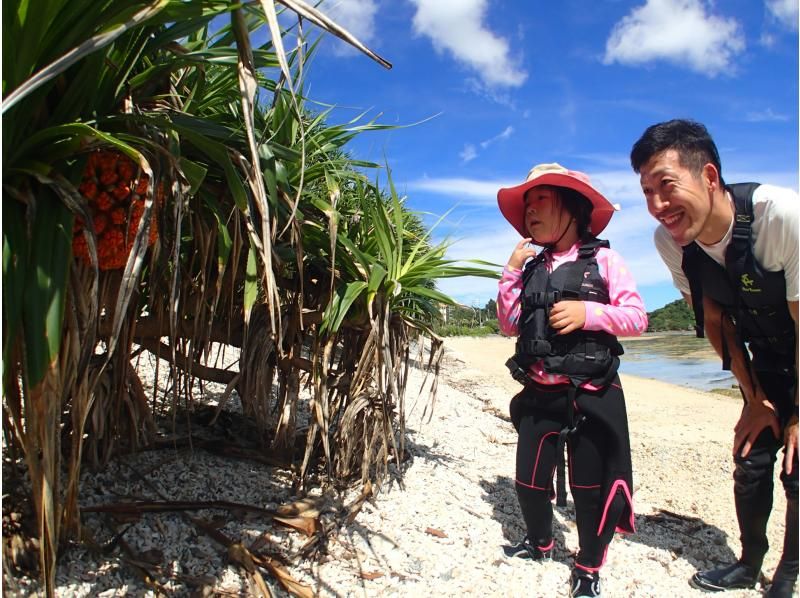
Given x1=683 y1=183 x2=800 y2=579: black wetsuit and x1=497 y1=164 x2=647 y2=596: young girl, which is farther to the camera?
x1=497 y1=164 x2=647 y2=596: young girl

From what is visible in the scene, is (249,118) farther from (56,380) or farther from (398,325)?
(398,325)

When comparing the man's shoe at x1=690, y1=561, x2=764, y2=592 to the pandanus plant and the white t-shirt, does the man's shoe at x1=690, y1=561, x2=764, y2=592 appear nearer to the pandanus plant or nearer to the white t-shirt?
the white t-shirt

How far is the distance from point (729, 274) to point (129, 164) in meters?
2.34

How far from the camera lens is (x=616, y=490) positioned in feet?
8.60

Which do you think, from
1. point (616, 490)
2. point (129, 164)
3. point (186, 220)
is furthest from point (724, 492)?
point (129, 164)

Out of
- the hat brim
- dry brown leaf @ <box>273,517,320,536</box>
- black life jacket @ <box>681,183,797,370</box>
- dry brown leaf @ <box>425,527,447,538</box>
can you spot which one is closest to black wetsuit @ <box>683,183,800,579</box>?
black life jacket @ <box>681,183,797,370</box>

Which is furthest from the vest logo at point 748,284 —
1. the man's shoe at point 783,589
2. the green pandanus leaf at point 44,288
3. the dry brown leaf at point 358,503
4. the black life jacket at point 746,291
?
the green pandanus leaf at point 44,288

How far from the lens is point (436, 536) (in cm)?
286

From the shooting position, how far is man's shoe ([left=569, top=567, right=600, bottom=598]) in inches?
100

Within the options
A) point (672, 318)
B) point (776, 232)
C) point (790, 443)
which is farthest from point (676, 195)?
point (672, 318)

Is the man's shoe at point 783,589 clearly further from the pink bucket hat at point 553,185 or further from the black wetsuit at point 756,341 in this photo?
the pink bucket hat at point 553,185

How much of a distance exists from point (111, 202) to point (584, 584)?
233cm

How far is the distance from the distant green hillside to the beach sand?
205 ft

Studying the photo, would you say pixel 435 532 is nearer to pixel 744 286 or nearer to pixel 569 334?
pixel 569 334
